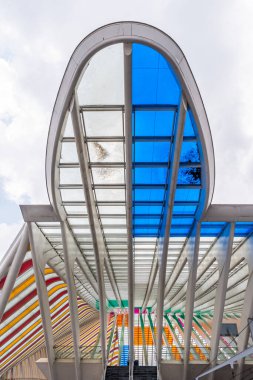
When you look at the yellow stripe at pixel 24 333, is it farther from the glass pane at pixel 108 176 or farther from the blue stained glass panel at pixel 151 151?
the blue stained glass panel at pixel 151 151

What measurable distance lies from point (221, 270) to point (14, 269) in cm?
1038

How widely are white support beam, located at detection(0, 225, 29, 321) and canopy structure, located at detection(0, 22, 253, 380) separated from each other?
0.05 m

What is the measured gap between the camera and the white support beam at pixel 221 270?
14984mm

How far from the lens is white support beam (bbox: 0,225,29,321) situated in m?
13.6

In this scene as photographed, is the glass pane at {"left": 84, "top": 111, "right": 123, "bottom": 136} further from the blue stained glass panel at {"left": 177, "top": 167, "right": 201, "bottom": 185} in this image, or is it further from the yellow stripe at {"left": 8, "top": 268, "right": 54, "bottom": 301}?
the yellow stripe at {"left": 8, "top": 268, "right": 54, "bottom": 301}

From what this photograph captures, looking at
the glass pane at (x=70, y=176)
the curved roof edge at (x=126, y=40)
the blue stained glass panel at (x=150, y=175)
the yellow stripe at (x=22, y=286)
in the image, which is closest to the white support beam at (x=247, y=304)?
the blue stained glass panel at (x=150, y=175)

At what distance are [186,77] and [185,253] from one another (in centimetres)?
1165

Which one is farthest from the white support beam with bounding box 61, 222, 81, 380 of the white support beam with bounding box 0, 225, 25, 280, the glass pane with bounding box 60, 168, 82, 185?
the glass pane with bounding box 60, 168, 82, 185

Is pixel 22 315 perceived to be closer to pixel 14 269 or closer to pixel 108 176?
pixel 14 269

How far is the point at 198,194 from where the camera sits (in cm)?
1349

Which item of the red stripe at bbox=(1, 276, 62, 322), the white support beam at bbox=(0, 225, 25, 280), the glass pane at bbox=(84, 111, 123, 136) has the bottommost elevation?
the red stripe at bbox=(1, 276, 62, 322)

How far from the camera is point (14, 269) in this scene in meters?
13.8

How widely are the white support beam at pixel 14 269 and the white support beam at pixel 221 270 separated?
9962 mm

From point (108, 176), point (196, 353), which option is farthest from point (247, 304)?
point (108, 176)
